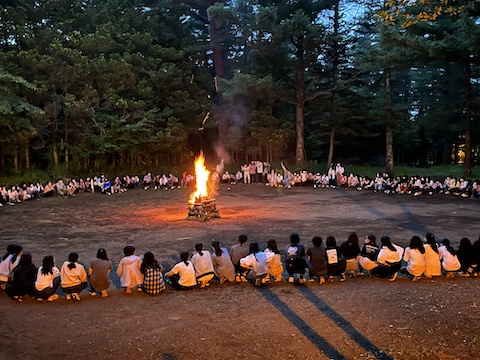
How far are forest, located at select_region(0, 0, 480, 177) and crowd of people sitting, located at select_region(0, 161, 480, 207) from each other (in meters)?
2.86

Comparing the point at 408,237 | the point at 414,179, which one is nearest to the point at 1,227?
the point at 408,237

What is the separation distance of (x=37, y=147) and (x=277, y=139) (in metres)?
15.6

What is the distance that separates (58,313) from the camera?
6.48m

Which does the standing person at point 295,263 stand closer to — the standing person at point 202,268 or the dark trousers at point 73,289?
the standing person at point 202,268

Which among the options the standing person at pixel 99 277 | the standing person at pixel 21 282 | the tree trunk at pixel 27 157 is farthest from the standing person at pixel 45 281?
the tree trunk at pixel 27 157

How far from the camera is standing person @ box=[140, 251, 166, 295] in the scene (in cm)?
727

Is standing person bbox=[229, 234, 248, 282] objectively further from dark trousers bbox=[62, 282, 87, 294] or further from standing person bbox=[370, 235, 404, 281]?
dark trousers bbox=[62, 282, 87, 294]

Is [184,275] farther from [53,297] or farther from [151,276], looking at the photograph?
[53,297]

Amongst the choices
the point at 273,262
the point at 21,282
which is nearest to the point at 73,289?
the point at 21,282

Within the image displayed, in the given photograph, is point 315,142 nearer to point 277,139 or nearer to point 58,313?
point 277,139

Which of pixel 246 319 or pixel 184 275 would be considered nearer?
pixel 246 319

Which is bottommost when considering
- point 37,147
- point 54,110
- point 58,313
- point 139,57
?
point 58,313

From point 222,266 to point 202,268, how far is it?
406 mm

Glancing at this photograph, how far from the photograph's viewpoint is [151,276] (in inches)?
286
